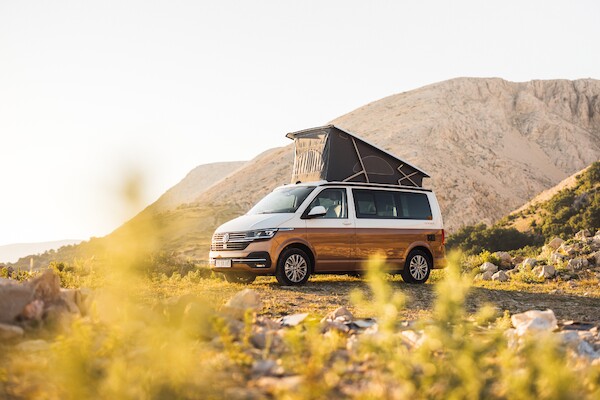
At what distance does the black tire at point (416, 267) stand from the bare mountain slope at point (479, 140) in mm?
33926

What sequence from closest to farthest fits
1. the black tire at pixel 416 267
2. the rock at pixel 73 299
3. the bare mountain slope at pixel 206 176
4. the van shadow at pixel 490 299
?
the rock at pixel 73 299 → the van shadow at pixel 490 299 → the black tire at pixel 416 267 → the bare mountain slope at pixel 206 176

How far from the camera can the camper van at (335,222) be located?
37.8 feet

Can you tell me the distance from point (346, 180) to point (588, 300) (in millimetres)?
5216

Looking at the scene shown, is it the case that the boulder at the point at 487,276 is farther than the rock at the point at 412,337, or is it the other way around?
the boulder at the point at 487,276

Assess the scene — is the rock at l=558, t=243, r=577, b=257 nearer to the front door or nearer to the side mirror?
the front door

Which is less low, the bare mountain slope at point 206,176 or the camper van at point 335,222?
the bare mountain slope at point 206,176

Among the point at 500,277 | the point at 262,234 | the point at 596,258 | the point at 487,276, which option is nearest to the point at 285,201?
the point at 262,234

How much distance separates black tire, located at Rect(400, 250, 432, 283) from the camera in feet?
43.0

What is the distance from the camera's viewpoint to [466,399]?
3.63m

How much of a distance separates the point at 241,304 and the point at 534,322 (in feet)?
9.61

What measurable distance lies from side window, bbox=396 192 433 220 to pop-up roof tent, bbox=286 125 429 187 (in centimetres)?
65

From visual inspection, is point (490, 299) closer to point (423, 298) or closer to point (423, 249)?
point (423, 298)

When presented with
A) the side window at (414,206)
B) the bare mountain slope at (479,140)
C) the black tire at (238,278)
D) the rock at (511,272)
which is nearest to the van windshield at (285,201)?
the black tire at (238,278)

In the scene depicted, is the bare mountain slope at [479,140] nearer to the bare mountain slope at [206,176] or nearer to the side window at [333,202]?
the side window at [333,202]
